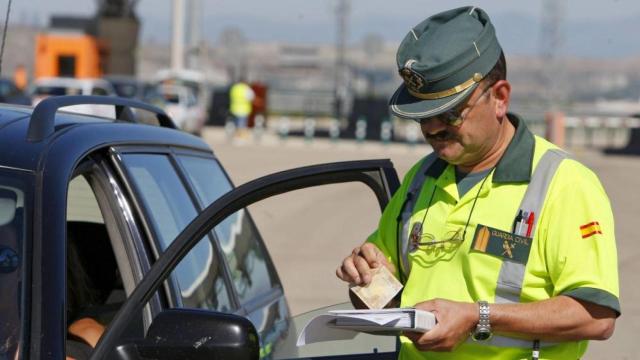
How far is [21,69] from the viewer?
44.0 m

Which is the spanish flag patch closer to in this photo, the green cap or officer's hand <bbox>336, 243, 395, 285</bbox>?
the green cap

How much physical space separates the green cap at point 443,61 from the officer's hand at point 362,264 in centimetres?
38

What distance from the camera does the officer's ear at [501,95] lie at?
10.9 feet

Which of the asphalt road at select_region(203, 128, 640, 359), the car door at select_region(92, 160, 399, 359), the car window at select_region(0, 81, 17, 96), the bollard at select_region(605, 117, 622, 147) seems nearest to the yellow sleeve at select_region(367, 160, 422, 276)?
the car door at select_region(92, 160, 399, 359)

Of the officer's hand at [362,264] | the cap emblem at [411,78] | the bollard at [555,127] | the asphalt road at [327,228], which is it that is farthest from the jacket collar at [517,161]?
the bollard at [555,127]

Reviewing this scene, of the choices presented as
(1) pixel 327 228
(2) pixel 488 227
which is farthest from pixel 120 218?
(1) pixel 327 228

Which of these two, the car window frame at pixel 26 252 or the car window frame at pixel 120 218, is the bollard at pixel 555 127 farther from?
the car window frame at pixel 26 252

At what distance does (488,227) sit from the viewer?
323cm

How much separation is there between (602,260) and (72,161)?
1456mm

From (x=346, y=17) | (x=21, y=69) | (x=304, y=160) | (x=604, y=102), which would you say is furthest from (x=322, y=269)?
(x=604, y=102)

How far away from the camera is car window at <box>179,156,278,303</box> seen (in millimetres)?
5145

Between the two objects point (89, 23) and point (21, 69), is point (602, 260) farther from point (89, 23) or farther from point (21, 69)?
point (89, 23)

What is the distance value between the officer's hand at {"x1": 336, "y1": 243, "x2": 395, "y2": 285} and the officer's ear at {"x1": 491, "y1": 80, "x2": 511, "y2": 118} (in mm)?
473

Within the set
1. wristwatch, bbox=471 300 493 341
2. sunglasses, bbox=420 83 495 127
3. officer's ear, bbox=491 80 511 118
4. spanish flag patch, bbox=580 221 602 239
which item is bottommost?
wristwatch, bbox=471 300 493 341
